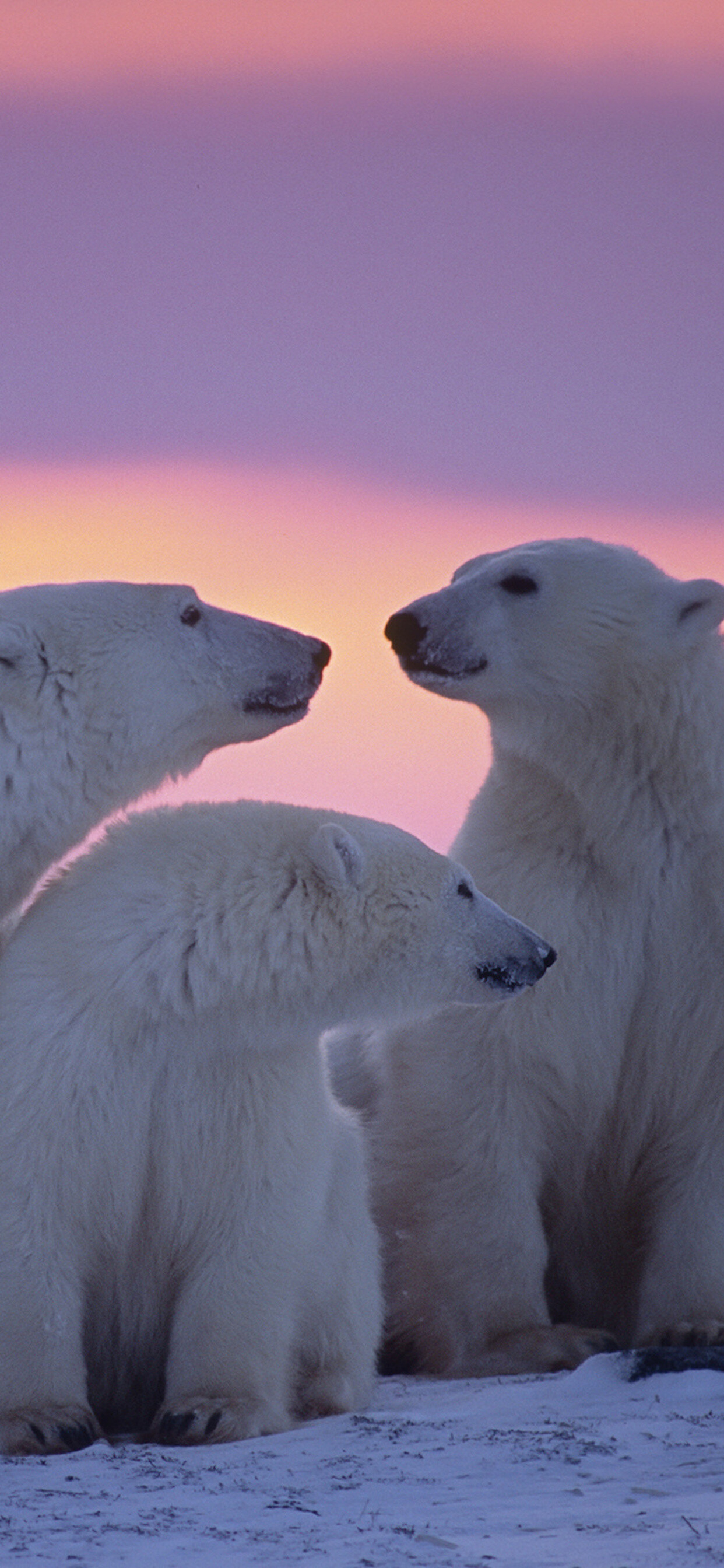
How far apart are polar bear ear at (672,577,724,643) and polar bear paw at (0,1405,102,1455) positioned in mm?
2651

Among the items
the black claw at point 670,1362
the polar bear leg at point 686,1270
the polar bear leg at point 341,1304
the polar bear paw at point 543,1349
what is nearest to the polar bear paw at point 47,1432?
the polar bear leg at point 341,1304

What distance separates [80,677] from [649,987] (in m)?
1.83

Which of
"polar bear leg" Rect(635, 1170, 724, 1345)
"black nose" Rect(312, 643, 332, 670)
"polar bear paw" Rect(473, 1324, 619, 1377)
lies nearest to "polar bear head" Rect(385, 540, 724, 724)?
"black nose" Rect(312, 643, 332, 670)

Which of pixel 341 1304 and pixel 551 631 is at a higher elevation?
pixel 551 631

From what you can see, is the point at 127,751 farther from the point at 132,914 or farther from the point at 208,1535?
the point at 208,1535

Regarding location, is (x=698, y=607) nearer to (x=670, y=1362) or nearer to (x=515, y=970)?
(x=515, y=970)

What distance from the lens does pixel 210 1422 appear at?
4180 mm

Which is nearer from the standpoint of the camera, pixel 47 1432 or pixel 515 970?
pixel 47 1432

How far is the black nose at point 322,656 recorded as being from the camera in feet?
18.0

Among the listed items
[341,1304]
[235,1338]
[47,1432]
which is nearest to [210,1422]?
[235,1338]

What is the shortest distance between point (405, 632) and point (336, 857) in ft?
3.49

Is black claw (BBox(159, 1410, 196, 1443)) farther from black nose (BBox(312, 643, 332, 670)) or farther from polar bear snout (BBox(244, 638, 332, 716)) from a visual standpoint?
black nose (BBox(312, 643, 332, 670))

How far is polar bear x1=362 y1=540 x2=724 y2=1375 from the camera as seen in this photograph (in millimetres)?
5328

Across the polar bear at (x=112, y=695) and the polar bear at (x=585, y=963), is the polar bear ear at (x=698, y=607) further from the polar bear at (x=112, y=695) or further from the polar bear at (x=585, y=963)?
the polar bear at (x=112, y=695)
